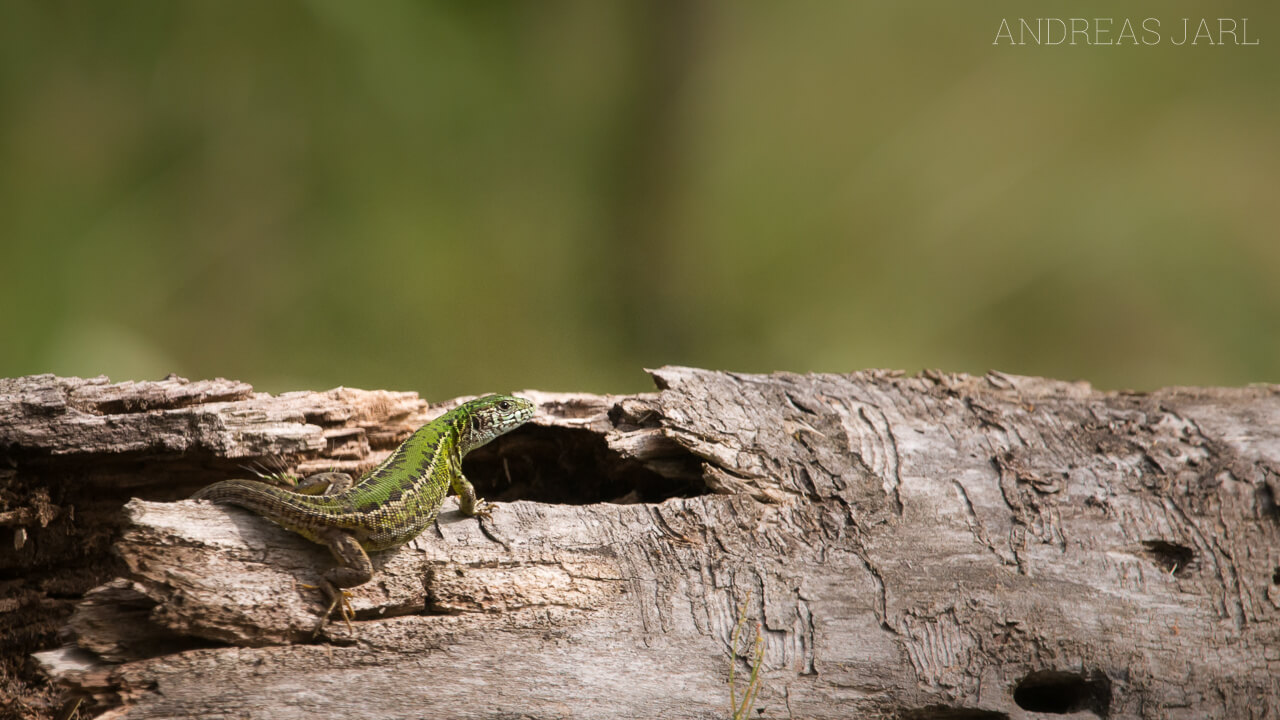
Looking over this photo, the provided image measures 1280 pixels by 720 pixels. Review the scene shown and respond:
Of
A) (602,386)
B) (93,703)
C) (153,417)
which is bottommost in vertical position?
(93,703)

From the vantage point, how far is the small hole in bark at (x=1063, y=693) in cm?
301

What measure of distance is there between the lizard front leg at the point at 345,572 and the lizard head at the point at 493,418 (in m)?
0.87

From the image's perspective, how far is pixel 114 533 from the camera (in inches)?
116

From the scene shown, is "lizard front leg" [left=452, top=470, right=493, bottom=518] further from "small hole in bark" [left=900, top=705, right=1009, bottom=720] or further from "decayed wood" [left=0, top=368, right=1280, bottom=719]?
"small hole in bark" [left=900, top=705, right=1009, bottom=720]

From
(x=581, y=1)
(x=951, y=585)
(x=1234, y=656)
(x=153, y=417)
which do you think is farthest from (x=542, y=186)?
(x=1234, y=656)

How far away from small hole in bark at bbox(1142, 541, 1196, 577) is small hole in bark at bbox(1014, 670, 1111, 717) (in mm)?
651

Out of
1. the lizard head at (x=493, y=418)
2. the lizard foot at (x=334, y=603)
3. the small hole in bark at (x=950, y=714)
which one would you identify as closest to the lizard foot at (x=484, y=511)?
the lizard head at (x=493, y=418)

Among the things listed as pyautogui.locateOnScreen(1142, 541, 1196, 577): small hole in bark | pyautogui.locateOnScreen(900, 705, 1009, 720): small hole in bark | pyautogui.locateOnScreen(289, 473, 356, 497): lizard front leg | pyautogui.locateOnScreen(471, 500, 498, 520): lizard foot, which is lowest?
pyautogui.locateOnScreen(900, 705, 1009, 720): small hole in bark

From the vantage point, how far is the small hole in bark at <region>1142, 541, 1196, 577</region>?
10.9 feet

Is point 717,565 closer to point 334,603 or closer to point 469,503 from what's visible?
point 469,503

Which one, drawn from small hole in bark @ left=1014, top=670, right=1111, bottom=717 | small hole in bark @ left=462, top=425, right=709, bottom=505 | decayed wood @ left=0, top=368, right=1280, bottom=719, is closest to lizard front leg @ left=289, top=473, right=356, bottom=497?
decayed wood @ left=0, top=368, right=1280, bottom=719

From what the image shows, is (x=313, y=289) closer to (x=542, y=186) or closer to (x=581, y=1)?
(x=542, y=186)

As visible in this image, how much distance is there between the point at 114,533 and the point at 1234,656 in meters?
4.46

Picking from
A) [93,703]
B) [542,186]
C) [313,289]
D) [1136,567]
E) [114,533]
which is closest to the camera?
[93,703]
